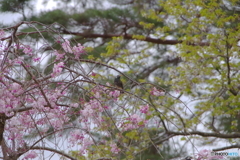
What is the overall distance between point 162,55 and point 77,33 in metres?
1.58

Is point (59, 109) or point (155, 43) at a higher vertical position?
point (155, 43)

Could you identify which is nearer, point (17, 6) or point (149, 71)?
point (17, 6)

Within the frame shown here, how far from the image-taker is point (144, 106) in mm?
2848

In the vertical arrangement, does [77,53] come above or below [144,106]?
above

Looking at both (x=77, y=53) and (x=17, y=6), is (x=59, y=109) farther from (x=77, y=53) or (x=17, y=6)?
(x=17, y=6)

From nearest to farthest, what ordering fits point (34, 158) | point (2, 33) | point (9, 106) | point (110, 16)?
1. point (9, 106)
2. point (2, 33)
3. point (34, 158)
4. point (110, 16)

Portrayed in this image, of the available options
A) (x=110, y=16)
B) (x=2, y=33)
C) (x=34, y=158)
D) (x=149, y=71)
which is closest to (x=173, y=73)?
(x=149, y=71)

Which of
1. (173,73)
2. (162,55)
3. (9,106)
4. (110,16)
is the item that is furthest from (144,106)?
(162,55)

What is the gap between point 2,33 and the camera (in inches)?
85.2

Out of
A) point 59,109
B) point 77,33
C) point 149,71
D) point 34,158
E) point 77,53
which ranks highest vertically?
point 77,33

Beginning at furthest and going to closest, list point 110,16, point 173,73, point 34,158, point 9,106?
point 110,16
point 173,73
point 34,158
point 9,106

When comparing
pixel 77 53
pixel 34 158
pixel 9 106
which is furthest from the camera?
pixel 34 158

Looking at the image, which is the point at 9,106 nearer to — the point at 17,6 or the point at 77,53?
the point at 77,53

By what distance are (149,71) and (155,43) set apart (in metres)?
0.49
